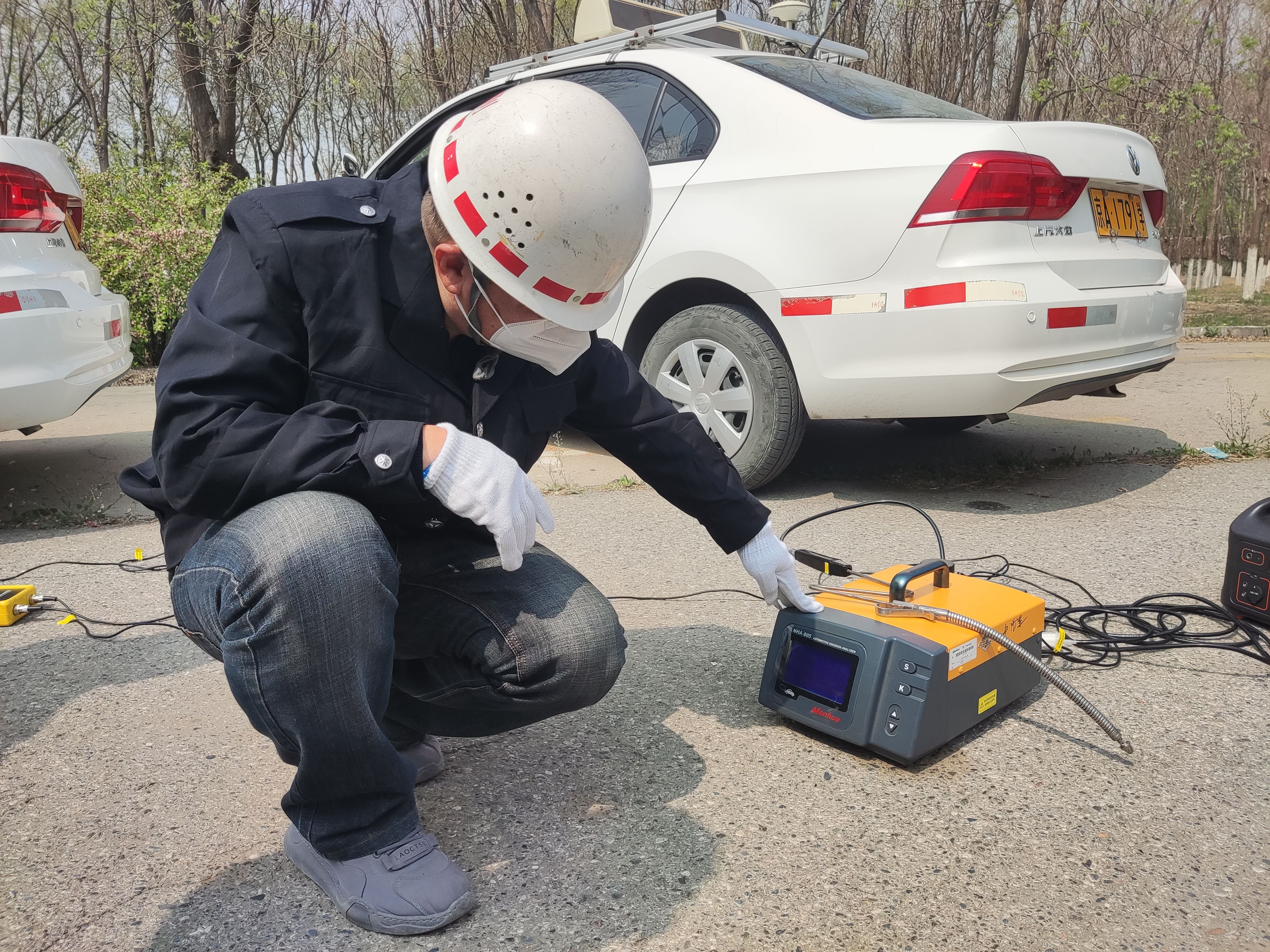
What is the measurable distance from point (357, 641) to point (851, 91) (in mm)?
3368

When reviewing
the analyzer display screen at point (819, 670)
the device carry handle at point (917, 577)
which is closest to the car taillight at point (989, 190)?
the device carry handle at point (917, 577)

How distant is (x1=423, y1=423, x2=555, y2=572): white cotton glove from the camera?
1.60 meters

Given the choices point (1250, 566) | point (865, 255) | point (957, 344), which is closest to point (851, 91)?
point (865, 255)

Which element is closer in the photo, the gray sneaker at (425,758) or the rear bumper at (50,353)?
the gray sneaker at (425,758)

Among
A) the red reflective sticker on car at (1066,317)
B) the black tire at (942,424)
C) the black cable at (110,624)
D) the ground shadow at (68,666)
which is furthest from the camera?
the black tire at (942,424)

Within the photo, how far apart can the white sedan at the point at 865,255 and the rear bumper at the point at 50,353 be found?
195cm

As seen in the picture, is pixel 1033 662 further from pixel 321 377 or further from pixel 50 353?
pixel 50 353

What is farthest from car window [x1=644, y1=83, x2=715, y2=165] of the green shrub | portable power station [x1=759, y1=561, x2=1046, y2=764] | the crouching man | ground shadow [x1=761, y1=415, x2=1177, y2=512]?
the green shrub

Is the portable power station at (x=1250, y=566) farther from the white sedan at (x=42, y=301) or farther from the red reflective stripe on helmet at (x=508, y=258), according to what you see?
the white sedan at (x=42, y=301)

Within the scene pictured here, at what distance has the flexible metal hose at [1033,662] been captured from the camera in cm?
206

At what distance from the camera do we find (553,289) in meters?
1.70

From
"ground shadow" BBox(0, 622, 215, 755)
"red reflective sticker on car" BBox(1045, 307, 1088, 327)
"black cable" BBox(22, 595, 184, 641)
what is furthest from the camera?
"red reflective sticker on car" BBox(1045, 307, 1088, 327)

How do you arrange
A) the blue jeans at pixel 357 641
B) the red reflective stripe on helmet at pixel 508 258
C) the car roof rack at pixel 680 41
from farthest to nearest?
the car roof rack at pixel 680 41 < the red reflective stripe on helmet at pixel 508 258 < the blue jeans at pixel 357 641

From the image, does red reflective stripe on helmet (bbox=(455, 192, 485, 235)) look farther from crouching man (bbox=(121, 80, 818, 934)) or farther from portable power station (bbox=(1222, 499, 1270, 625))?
portable power station (bbox=(1222, 499, 1270, 625))
